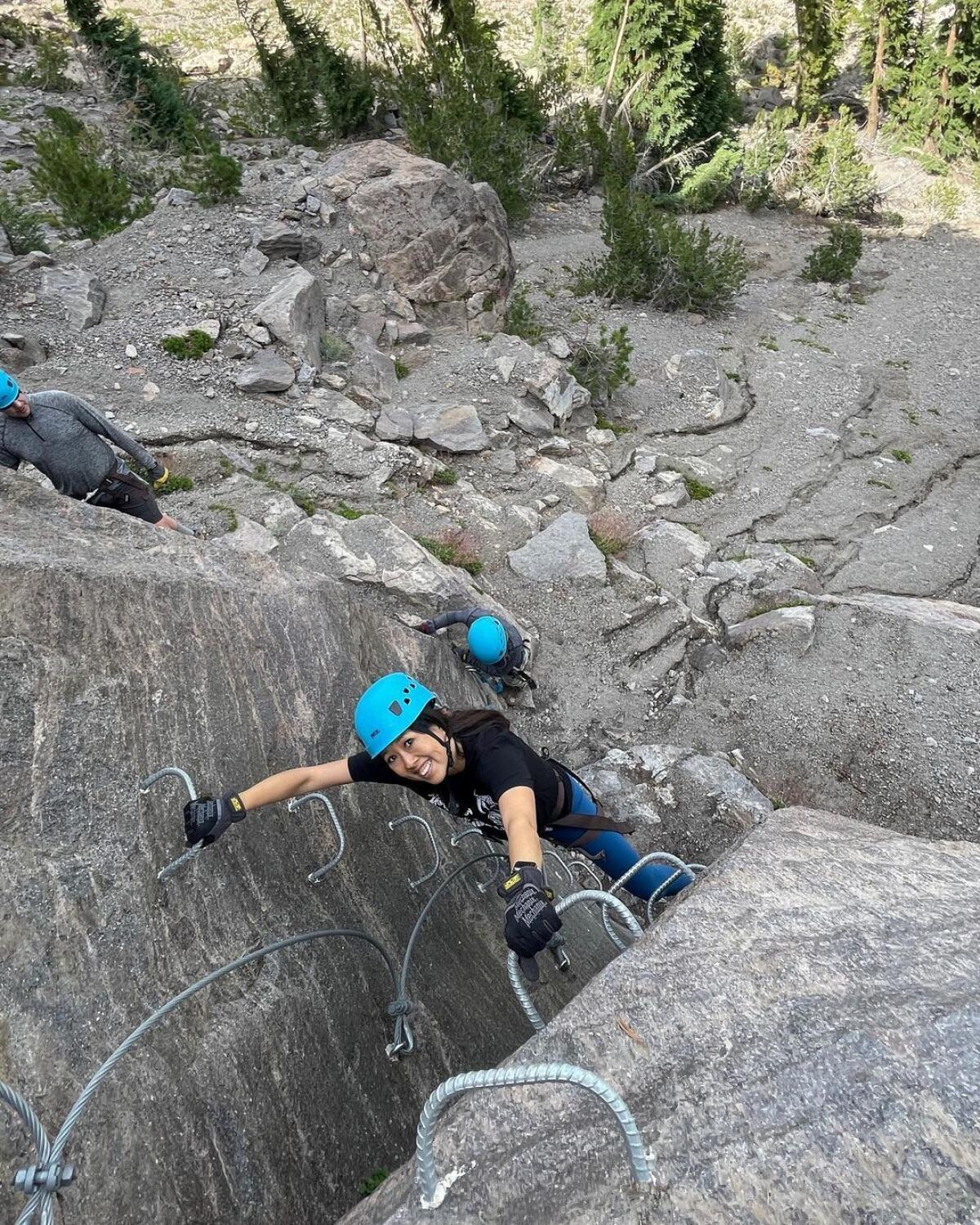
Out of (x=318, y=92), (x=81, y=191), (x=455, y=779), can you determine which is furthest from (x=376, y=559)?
(x=318, y=92)

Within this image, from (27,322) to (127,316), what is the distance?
1.37 meters

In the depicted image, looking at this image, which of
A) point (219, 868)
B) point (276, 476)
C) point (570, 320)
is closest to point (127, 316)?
point (276, 476)

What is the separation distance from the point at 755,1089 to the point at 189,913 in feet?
7.88

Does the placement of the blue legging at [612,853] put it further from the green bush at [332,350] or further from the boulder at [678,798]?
the green bush at [332,350]

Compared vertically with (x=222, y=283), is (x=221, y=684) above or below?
below

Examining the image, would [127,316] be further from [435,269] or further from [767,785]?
[767,785]

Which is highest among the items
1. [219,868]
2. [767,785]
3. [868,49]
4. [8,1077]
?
[868,49]

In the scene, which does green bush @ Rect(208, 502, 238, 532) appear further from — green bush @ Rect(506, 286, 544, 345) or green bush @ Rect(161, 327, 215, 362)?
green bush @ Rect(506, 286, 544, 345)

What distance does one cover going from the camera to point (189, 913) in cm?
322

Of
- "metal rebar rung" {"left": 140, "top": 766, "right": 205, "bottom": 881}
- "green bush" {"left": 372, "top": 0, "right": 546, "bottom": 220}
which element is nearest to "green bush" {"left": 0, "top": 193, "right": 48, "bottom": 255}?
"green bush" {"left": 372, "top": 0, "right": 546, "bottom": 220}

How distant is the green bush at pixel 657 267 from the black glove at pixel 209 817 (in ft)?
54.4

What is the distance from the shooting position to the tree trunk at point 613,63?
25.4 meters

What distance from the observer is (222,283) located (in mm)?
12289

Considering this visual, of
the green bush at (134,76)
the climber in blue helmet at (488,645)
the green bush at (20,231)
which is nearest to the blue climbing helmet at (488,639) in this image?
the climber in blue helmet at (488,645)
